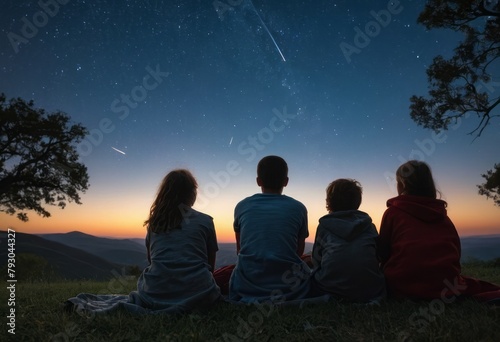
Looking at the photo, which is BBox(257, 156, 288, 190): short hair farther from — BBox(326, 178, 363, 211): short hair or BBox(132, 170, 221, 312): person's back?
BBox(132, 170, 221, 312): person's back

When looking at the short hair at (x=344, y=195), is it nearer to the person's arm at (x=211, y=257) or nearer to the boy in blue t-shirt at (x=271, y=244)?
the boy in blue t-shirt at (x=271, y=244)

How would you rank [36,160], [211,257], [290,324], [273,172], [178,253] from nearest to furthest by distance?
[290,324]
[178,253]
[211,257]
[273,172]
[36,160]

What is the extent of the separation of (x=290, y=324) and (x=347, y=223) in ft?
5.19

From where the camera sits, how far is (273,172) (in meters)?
4.61

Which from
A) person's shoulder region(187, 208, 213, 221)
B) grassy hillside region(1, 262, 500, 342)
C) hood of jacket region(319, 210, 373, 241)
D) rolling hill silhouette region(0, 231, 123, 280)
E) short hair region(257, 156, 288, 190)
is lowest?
rolling hill silhouette region(0, 231, 123, 280)

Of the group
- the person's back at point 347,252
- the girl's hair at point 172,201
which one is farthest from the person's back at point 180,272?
the person's back at point 347,252

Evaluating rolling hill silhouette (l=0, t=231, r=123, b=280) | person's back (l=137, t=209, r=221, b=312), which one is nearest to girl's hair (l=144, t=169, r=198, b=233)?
person's back (l=137, t=209, r=221, b=312)

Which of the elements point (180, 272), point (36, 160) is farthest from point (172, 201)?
point (36, 160)

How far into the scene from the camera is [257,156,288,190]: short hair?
4609mm

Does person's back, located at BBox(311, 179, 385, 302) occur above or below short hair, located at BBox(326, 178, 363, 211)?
below

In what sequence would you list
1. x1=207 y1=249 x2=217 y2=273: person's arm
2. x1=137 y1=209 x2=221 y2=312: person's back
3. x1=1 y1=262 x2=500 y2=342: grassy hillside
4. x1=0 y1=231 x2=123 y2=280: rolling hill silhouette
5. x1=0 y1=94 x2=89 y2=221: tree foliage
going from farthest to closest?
x1=0 y1=231 x2=123 y2=280: rolling hill silhouette, x1=0 y1=94 x2=89 y2=221: tree foliage, x1=207 y1=249 x2=217 y2=273: person's arm, x1=137 y1=209 x2=221 y2=312: person's back, x1=1 y1=262 x2=500 y2=342: grassy hillside

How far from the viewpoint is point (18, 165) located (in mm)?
16875

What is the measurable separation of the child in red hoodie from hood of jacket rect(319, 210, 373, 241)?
39 centimetres

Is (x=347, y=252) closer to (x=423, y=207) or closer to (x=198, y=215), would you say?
(x=423, y=207)
